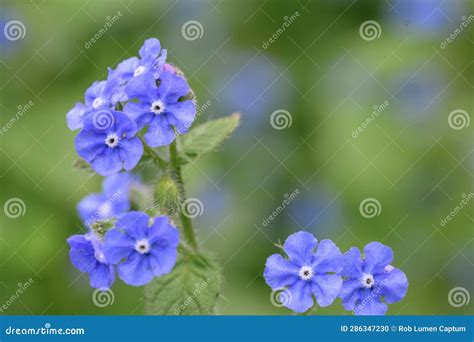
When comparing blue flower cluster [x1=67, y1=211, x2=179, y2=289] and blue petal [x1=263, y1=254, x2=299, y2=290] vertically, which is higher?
blue petal [x1=263, y1=254, x2=299, y2=290]

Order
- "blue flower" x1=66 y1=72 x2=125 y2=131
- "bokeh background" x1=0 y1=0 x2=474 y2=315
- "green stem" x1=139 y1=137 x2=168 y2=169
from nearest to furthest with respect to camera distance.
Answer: "blue flower" x1=66 y1=72 x2=125 y2=131 → "green stem" x1=139 y1=137 x2=168 y2=169 → "bokeh background" x1=0 y1=0 x2=474 y2=315

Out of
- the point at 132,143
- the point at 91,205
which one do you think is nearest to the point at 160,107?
the point at 132,143

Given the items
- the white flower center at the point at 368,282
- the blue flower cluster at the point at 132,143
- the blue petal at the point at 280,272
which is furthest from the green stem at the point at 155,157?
the white flower center at the point at 368,282

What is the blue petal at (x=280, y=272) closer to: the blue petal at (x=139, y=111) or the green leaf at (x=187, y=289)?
the green leaf at (x=187, y=289)

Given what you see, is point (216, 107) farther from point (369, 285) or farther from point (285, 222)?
point (369, 285)

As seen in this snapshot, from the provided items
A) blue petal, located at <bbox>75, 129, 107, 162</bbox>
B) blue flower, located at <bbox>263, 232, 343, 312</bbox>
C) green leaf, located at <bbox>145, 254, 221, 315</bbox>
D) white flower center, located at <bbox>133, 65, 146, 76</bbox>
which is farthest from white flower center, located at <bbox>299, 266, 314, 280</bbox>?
white flower center, located at <bbox>133, 65, 146, 76</bbox>

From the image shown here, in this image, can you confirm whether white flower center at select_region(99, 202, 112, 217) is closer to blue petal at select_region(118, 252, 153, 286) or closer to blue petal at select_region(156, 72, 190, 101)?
blue petal at select_region(118, 252, 153, 286)
